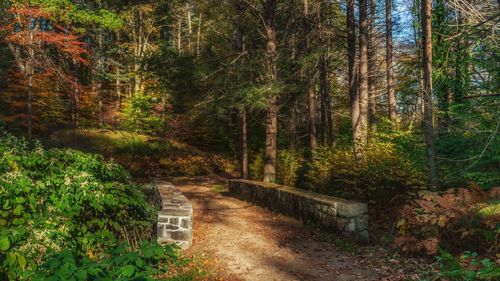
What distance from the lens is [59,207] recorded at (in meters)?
5.12

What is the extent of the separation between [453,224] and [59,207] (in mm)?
6010

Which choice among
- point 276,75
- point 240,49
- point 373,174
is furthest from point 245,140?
point 373,174

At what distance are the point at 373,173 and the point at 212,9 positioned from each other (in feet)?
31.5

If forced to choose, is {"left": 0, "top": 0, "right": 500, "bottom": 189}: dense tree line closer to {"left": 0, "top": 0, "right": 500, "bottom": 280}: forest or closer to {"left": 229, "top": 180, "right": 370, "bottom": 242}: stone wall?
{"left": 0, "top": 0, "right": 500, "bottom": 280}: forest

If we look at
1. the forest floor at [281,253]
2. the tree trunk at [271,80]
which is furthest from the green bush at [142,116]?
the forest floor at [281,253]

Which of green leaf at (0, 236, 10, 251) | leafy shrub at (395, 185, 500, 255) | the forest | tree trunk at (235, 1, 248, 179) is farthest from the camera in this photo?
tree trunk at (235, 1, 248, 179)

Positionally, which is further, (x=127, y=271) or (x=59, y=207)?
(x=59, y=207)

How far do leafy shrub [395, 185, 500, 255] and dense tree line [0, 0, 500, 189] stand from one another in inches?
38.5

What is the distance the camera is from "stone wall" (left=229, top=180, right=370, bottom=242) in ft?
24.7

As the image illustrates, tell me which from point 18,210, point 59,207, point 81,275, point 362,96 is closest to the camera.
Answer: point 81,275

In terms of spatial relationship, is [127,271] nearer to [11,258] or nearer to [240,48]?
[11,258]

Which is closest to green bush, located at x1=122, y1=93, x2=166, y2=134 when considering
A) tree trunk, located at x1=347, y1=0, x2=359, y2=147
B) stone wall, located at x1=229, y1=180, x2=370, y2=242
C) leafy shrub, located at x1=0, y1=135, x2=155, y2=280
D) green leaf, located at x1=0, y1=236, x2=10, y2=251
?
stone wall, located at x1=229, y1=180, x2=370, y2=242

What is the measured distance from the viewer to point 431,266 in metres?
5.66

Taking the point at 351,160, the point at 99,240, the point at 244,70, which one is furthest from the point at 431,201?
the point at 244,70
